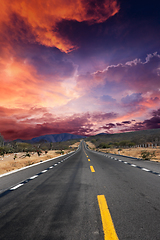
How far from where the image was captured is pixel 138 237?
225 centimetres

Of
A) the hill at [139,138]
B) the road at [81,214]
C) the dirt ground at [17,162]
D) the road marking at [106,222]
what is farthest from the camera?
the hill at [139,138]

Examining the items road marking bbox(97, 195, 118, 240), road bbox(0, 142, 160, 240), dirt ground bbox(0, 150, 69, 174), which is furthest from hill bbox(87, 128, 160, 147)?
road marking bbox(97, 195, 118, 240)

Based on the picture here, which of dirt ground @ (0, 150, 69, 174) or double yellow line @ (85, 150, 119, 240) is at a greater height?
double yellow line @ (85, 150, 119, 240)

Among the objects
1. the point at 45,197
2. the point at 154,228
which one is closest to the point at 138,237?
the point at 154,228

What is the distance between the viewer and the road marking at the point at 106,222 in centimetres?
228

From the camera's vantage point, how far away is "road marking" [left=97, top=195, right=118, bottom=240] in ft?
7.47

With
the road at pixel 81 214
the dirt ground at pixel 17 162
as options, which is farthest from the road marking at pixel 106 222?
the dirt ground at pixel 17 162

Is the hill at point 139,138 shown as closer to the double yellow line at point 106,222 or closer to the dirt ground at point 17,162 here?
the dirt ground at point 17,162

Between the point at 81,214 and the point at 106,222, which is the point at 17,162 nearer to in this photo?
the point at 81,214

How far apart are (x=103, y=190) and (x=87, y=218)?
2039mm

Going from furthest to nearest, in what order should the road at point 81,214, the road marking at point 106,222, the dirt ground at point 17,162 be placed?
the dirt ground at point 17,162 → the road at point 81,214 → the road marking at point 106,222

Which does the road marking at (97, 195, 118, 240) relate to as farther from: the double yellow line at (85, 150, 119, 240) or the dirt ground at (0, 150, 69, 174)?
the dirt ground at (0, 150, 69, 174)

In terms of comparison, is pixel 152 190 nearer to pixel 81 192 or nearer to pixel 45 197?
pixel 81 192

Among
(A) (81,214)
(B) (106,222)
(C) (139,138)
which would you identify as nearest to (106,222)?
(B) (106,222)
